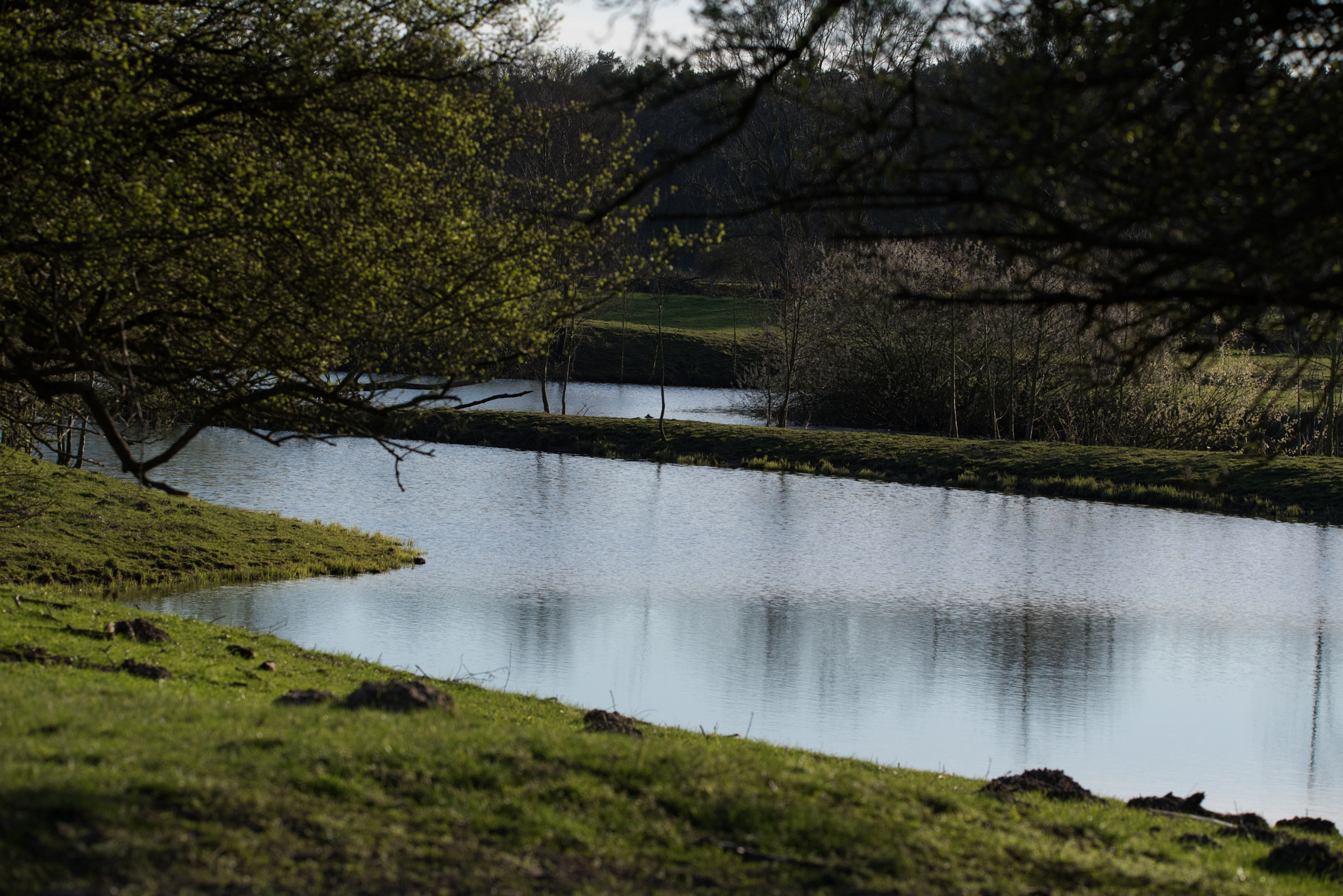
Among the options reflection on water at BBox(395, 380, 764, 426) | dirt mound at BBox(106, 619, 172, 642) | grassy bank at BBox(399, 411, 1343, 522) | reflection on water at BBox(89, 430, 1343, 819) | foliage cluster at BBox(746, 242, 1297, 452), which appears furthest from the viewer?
reflection on water at BBox(395, 380, 764, 426)

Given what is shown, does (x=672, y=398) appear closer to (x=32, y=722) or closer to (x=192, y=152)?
(x=192, y=152)

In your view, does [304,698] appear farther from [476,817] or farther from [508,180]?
[508,180]

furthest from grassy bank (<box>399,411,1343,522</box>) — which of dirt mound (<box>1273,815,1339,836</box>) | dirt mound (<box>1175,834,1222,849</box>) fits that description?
dirt mound (<box>1175,834,1222,849</box>)

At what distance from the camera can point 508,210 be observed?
13008 mm

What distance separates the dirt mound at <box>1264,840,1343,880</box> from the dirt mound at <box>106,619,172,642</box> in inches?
444

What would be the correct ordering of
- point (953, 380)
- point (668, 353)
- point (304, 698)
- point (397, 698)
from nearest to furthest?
point (397, 698) → point (304, 698) → point (953, 380) → point (668, 353)

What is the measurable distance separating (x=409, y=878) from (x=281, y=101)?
25.4 ft

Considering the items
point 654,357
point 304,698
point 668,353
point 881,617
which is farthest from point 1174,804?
point 668,353

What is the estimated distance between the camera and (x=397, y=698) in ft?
28.7

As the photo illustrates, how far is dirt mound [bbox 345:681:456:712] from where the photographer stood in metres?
8.63

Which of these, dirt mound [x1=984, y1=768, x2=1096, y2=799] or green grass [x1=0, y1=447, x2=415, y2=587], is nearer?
dirt mound [x1=984, y1=768, x2=1096, y2=799]

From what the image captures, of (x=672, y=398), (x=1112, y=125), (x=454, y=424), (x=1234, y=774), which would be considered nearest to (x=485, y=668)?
(x=1234, y=774)

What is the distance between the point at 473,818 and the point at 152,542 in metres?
16.6

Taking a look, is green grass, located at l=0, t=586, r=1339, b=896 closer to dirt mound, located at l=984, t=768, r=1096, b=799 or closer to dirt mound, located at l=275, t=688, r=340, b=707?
dirt mound, located at l=275, t=688, r=340, b=707
